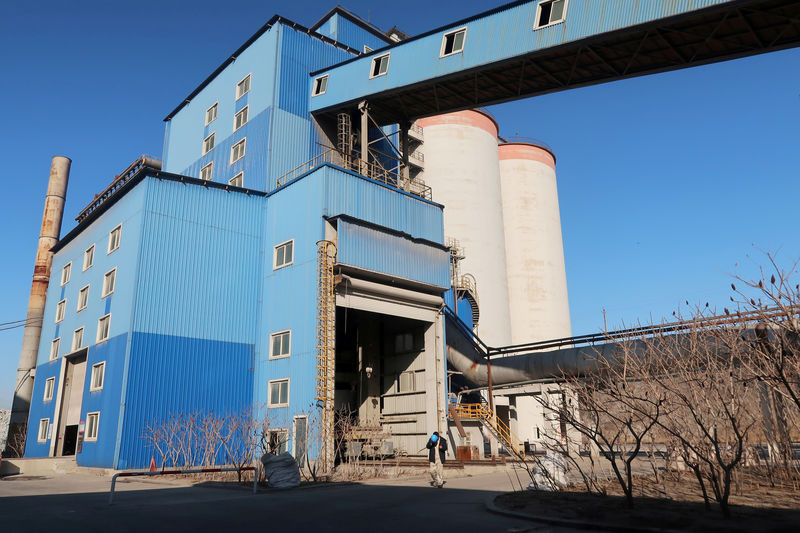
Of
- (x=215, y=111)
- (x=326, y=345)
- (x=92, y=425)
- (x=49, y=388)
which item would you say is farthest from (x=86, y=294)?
(x=326, y=345)

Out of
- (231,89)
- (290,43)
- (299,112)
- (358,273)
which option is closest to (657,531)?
(358,273)

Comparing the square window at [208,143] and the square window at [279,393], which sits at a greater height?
the square window at [208,143]

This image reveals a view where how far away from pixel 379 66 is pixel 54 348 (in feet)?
84.3

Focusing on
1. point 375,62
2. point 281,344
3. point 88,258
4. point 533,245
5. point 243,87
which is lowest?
point 281,344

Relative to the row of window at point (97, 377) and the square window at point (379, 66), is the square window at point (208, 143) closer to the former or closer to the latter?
→ the square window at point (379, 66)

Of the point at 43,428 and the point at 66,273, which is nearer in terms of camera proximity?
the point at 43,428

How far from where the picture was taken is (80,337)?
31.5 meters

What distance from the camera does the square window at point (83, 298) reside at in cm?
3204

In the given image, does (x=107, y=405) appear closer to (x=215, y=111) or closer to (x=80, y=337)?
(x=80, y=337)

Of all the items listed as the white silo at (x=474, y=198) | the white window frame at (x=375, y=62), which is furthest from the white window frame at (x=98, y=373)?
the white silo at (x=474, y=198)

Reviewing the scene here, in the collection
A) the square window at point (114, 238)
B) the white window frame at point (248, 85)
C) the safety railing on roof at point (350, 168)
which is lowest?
the square window at point (114, 238)

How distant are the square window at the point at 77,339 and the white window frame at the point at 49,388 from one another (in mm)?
4016

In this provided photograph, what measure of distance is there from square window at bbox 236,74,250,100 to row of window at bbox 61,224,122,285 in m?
11.3

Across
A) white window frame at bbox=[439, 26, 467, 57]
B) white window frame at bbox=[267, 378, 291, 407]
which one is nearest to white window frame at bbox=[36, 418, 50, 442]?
white window frame at bbox=[267, 378, 291, 407]
